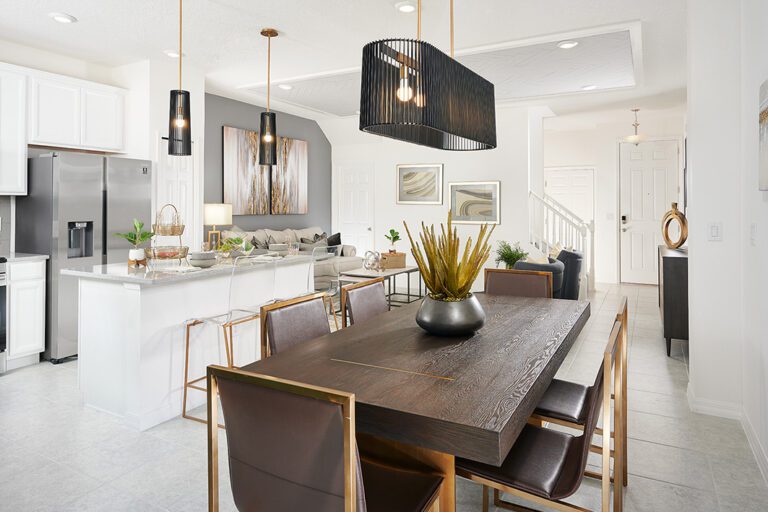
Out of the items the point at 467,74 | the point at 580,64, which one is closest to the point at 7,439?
the point at 467,74

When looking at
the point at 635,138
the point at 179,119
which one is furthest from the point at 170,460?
the point at 635,138

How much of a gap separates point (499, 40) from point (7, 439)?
4.56 metres

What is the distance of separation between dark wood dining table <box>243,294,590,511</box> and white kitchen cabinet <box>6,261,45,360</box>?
3.33m

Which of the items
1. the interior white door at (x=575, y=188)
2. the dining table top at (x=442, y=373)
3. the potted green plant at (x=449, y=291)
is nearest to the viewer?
the dining table top at (x=442, y=373)

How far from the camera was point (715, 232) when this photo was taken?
298cm

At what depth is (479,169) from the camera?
7617 millimetres

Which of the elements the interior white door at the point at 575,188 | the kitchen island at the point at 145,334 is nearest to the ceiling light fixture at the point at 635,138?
the interior white door at the point at 575,188

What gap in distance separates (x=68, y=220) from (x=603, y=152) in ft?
26.2

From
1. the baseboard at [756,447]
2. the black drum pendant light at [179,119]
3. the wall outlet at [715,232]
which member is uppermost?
the black drum pendant light at [179,119]

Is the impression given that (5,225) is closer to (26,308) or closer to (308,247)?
(26,308)

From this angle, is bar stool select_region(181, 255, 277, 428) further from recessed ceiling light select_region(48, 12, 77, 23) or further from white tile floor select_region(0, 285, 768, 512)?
recessed ceiling light select_region(48, 12, 77, 23)

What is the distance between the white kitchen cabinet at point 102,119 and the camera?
4.82 meters

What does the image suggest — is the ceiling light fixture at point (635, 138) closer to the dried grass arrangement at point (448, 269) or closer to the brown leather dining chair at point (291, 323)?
the dried grass arrangement at point (448, 269)

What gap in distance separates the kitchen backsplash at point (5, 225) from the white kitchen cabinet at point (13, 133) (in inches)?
11.8
